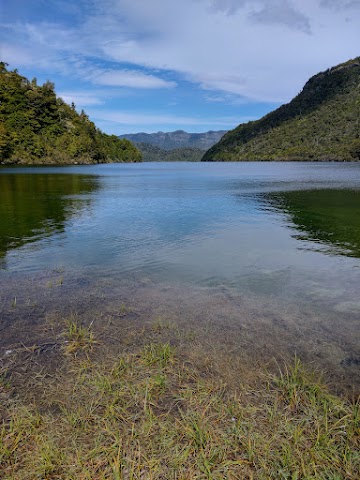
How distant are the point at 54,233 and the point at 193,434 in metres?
19.7

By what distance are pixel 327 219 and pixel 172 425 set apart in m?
25.3

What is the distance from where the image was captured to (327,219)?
2702cm

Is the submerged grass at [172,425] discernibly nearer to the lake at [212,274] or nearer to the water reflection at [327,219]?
the lake at [212,274]

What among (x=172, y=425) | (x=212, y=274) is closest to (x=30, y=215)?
(x=212, y=274)

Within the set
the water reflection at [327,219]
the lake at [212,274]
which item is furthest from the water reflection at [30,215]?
the water reflection at [327,219]

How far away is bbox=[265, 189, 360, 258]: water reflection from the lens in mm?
19252

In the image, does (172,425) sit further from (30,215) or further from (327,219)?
(30,215)

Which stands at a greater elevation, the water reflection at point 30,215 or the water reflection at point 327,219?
the water reflection at point 327,219

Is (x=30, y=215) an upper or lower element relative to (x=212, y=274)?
Answer: lower

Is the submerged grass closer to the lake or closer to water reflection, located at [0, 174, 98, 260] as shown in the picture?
the lake

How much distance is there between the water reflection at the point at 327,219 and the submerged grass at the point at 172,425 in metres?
13.2

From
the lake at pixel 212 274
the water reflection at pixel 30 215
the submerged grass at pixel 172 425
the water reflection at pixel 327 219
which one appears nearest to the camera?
the submerged grass at pixel 172 425

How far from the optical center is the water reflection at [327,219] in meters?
19.3

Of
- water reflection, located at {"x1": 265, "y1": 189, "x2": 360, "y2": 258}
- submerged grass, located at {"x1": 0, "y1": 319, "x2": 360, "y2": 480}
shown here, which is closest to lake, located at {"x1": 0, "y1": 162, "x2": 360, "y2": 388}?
water reflection, located at {"x1": 265, "y1": 189, "x2": 360, "y2": 258}
